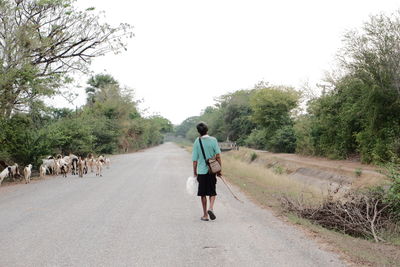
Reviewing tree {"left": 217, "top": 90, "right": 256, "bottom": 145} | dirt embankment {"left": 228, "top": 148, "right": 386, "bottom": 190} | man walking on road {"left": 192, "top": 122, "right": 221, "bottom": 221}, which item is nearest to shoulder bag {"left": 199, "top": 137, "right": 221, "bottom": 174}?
man walking on road {"left": 192, "top": 122, "right": 221, "bottom": 221}

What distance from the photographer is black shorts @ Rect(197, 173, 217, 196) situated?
845 cm

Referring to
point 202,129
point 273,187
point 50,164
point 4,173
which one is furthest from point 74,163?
point 202,129

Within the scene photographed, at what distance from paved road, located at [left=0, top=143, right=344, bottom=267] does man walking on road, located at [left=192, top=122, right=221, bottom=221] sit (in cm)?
47

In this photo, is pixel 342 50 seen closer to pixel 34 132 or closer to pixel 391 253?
pixel 34 132

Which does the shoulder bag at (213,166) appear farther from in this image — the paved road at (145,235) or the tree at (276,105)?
the tree at (276,105)

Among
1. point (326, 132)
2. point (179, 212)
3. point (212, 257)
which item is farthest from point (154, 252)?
point (326, 132)

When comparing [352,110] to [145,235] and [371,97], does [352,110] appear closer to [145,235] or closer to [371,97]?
[371,97]

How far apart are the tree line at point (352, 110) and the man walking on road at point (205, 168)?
6.01 meters

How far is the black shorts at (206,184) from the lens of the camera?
845cm

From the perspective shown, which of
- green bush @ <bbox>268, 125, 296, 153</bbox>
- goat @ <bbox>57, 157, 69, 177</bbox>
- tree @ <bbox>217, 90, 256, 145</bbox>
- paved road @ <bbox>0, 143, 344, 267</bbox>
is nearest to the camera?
paved road @ <bbox>0, 143, 344, 267</bbox>

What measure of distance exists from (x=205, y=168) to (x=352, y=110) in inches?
769

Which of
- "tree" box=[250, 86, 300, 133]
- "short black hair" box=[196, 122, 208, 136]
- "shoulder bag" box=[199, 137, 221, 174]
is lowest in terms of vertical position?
"shoulder bag" box=[199, 137, 221, 174]

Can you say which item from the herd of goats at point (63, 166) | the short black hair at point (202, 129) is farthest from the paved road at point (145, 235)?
the herd of goats at point (63, 166)

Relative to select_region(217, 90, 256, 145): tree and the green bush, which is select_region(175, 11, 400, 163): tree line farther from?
select_region(217, 90, 256, 145): tree
